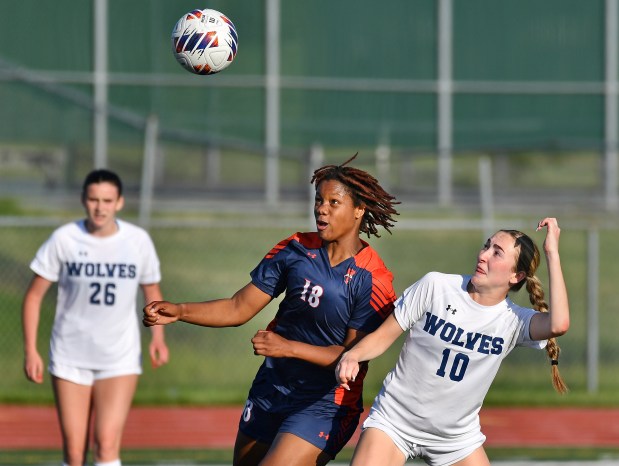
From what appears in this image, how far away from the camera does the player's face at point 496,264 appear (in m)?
5.76

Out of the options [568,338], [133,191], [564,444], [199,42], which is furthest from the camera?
[133,191]

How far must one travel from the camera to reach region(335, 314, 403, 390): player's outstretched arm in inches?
216

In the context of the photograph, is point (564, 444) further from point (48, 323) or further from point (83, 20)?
point (83, 20)

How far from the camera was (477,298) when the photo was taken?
5.85 meters

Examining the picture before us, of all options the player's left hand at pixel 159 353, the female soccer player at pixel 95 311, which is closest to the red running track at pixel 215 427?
the player's left hand at pixel 159 353

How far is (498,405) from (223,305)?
7943mm

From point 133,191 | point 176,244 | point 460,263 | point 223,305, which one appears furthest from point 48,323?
point 223,305

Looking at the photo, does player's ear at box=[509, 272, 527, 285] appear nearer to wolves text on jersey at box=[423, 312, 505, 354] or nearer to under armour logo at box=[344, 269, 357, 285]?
wolves text on jersey at box=[423, 312, 505, 354]

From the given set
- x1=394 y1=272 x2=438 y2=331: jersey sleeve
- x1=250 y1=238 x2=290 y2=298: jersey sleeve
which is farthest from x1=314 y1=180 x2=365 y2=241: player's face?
x1=394 y1=272 x2=438 y2=331: jersey sleeve

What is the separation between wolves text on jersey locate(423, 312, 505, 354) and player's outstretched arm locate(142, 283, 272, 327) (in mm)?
863

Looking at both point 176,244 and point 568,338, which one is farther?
point 176,244

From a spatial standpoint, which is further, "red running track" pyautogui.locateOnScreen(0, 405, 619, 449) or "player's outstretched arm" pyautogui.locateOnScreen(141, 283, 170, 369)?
"red running track" pyautogui.locateOnScreen(0, 405, 619, 449)

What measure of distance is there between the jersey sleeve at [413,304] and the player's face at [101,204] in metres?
2.53

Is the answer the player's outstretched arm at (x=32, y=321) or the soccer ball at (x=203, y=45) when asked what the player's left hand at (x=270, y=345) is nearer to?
the soccer ball at (x=203, y=45)
